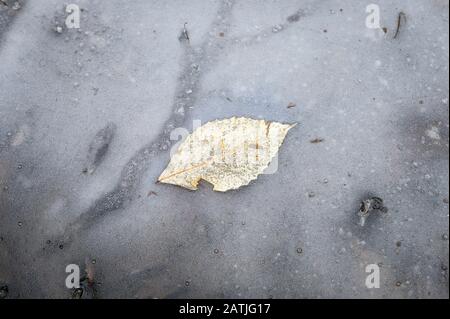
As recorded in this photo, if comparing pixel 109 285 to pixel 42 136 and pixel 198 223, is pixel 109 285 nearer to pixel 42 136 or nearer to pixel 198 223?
pixel 198 223

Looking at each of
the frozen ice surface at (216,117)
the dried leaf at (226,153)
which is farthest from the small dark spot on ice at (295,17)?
the dried leaf at (226,153)

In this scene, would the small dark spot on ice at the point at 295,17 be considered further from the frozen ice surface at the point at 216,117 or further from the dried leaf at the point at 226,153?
the dried leaf at the point at 226,153

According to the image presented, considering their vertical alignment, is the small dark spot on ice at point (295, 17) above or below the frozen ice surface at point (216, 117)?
above

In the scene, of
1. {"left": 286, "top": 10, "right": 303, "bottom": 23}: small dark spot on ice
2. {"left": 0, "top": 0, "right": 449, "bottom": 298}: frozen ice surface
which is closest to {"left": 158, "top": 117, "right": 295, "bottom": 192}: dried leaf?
{"left": 0, "top": 0, "right": 449, "bottom": 298}: frozen ice surface

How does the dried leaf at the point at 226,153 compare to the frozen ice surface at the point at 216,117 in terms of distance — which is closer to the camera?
the dried leaf at the point at 226,153

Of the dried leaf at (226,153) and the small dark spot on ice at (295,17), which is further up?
the small dark spot on ice at (295,17)

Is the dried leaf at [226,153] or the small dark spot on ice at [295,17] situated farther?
the small dark spot on ice at [295,17]

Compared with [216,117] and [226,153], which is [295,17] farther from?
[226,153]
